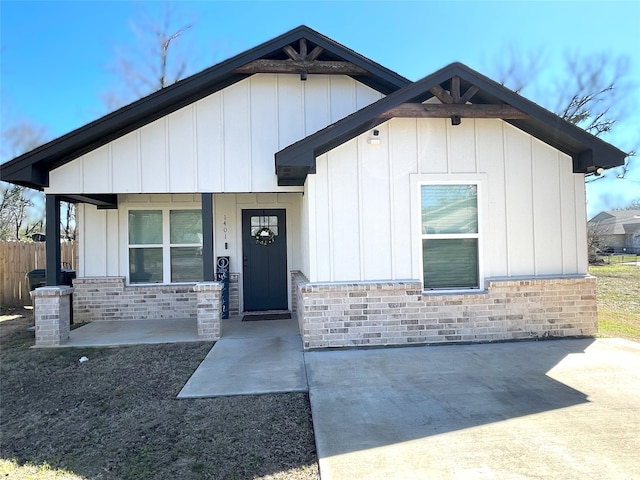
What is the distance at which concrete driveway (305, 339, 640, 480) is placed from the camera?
270 cm

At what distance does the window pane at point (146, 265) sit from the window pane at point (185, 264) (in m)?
0.30

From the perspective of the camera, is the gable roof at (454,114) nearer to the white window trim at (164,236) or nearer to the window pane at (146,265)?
the white window trim at (164,236)

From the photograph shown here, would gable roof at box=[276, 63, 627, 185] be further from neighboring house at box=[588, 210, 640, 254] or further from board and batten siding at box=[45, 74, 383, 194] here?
→ neighboring house at box=[588, 210, 640, 254]

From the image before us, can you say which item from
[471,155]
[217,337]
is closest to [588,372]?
[471,155]

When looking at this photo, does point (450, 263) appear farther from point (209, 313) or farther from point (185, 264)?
point (185, 264)

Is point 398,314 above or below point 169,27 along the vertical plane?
below

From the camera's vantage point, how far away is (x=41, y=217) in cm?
2138

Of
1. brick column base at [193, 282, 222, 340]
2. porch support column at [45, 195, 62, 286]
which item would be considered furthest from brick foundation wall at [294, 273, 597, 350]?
porch support column at [45, 195, 62, 286]

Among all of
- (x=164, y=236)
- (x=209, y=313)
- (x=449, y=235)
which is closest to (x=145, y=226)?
(x=164, y=236)

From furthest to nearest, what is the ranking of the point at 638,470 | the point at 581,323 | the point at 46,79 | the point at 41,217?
1. the point at 41,217
2. the point at 46,79
3. the point at 581,323
4. the point at 638,470

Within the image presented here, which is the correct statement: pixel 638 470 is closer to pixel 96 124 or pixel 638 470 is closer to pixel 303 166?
pixel 303 166

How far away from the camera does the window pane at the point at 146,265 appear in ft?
26.8

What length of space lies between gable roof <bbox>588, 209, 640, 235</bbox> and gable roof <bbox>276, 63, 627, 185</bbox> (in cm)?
4119

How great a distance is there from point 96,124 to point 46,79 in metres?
9.27
